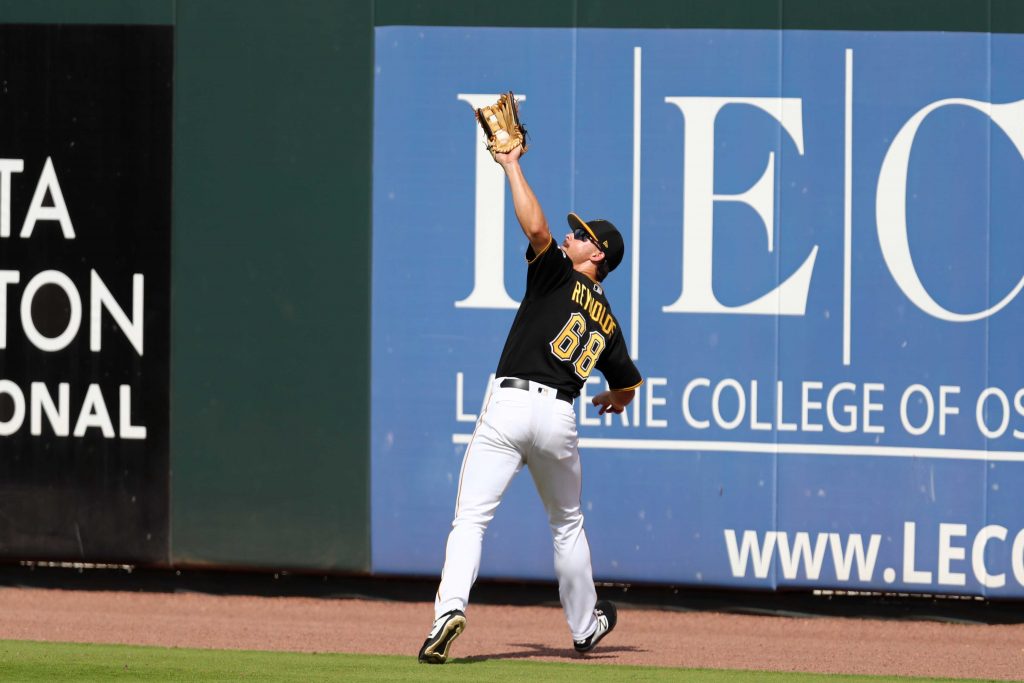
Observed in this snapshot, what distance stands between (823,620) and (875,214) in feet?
6.43

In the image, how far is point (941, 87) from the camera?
6.86 metres

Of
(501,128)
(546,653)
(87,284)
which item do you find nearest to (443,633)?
(546,653)

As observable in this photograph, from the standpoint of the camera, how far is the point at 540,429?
5.37 metres

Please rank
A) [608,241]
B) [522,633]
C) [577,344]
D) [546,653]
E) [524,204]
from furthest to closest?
1. [522,633]
2. [546,653]
3. [608,241]
4. [577,344]
5. [524,204]

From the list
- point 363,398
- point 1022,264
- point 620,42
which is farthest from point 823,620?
point 620,42

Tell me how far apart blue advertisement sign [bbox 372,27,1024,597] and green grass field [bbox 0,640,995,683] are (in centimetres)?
157

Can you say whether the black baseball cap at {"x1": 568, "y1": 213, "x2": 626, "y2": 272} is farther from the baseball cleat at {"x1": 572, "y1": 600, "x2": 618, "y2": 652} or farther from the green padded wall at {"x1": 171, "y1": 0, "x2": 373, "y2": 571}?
the green padded wall at {"x1": 171, "y1": 0, "x2": 373, "y2": 571}

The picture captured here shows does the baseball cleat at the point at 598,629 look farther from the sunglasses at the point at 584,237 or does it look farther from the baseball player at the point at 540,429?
the sunglasses at the point at 584,237

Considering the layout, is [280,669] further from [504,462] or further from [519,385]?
[519,385]

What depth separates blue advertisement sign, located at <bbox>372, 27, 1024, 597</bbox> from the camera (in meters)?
6.87

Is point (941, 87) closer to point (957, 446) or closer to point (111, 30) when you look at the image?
point (957, 446)

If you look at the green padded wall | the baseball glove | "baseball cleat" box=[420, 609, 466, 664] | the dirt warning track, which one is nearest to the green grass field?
"baseball cleat" box=[420, 609, 466, 664]

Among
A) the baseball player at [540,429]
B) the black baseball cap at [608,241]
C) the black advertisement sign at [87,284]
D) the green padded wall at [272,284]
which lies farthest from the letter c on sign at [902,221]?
the black advertisement sign at [87,284]

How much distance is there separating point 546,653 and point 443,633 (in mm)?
910
